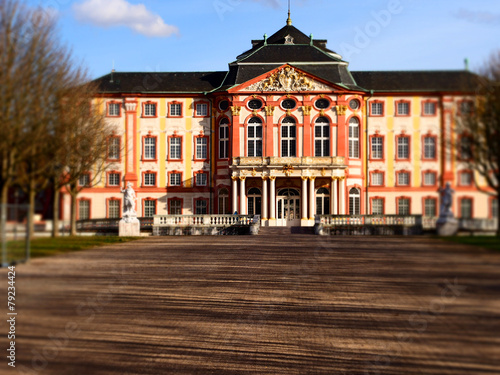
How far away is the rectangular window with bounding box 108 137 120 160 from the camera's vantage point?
4254 mm

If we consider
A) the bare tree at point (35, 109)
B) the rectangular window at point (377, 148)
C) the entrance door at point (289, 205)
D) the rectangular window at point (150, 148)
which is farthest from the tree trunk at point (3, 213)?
the entrance door at point (289, 205)

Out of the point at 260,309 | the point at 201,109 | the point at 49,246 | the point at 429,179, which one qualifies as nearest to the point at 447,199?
the point at 429,179

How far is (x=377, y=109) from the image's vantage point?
3848mm

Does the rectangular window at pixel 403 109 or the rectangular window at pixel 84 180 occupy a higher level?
the rectangular window at pixel 403 109

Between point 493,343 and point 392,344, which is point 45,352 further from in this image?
point 392,344

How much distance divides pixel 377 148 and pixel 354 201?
44 centimetres

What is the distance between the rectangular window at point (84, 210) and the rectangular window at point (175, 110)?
5.21 ft

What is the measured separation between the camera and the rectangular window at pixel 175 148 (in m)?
4.88

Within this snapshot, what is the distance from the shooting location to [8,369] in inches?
161

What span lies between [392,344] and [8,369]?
6.93m

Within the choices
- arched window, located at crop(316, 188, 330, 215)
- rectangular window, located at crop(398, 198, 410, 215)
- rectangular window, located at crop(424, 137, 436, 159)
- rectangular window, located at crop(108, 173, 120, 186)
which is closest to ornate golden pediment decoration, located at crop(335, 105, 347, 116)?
arched window, located at crop(316, 188, 330, 215)

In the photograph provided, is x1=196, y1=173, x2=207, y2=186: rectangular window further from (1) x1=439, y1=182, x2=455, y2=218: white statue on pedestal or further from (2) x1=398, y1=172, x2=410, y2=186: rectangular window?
(1) x1=439, y1=182, x2=455, y2=218: white statue on pedestal

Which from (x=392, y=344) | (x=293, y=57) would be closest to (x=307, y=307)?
(x=392, y=344)

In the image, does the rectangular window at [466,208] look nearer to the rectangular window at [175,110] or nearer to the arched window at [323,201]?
the arched window at [323,201]
